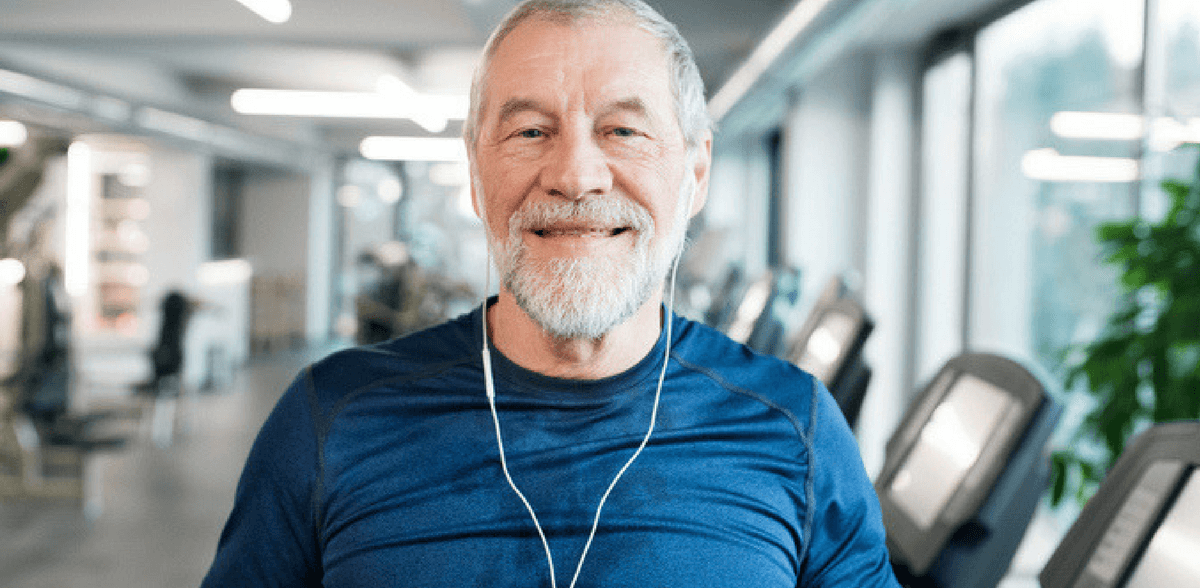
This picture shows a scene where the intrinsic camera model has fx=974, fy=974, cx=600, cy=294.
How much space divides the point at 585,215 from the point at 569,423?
0.25 meters

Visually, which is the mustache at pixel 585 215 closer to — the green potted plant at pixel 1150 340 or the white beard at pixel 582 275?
the white beard at pixel 582 275

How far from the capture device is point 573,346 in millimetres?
1194

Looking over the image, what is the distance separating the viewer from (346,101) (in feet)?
26.0

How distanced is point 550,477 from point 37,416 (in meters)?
5.50

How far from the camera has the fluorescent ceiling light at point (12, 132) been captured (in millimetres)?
7350

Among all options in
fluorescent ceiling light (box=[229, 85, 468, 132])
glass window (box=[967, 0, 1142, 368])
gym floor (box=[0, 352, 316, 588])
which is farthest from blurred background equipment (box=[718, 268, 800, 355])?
fluorescent ceiling light (box=[229, 85, 468, 132])

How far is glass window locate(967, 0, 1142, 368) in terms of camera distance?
12.8ft

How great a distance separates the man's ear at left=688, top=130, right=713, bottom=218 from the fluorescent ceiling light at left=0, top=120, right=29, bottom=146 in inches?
289

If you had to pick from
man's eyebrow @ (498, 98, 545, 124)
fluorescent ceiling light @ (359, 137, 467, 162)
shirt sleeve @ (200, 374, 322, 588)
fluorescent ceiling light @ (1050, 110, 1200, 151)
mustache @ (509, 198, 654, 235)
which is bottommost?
fluorescent ceiling light @ (359, 137, 467, 162)

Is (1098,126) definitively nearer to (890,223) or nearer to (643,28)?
(890,223)

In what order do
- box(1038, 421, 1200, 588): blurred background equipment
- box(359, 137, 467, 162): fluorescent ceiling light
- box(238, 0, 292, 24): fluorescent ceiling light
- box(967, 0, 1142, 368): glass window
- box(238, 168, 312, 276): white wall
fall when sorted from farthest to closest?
box(238, 168, 312, 276): white wall, box(359, 137, 467, 162): fluorescent ceiling light, box(238, 0, 292, 24): fluorescent ceiling light, box(967, 0, 1142, 368): glass window, box(1038, 421, 1200, 588): blurred background equipment

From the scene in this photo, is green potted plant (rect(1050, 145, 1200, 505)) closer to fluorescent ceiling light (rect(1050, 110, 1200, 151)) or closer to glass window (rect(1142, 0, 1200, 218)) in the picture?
fluorescent ceiling light (rect(1050, 110, 1200, 151))

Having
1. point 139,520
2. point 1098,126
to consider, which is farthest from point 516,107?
point 139,520

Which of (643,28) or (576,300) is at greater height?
(643,28)
